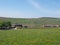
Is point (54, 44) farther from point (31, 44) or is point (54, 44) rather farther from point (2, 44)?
point (2, 44)

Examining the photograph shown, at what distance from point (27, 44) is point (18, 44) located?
117 cm

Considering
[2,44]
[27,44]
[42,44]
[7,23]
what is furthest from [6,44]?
[7,23]

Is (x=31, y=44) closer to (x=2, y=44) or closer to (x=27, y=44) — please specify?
(x=27, y=44)

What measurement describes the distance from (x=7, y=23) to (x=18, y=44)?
92630mm

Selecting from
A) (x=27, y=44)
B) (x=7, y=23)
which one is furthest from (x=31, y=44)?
(x=7, y=23)

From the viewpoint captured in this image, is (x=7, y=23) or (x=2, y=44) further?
(x=7, y=23)

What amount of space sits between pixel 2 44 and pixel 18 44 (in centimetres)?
210

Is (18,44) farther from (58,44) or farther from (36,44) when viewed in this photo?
(58,44)

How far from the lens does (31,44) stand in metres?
21.7

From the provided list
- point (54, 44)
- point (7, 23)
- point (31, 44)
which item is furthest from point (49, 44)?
point (7, 23)

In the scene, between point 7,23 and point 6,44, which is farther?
point 7,23

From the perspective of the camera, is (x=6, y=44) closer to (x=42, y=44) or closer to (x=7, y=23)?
(x=42, y=44)

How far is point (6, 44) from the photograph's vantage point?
70.3 feet

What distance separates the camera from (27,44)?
71.1 feet
